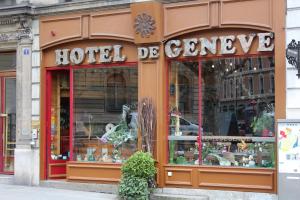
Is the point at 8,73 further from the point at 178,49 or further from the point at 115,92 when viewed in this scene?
the point at 178,49

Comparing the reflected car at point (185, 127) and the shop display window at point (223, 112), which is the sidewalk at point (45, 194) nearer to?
the shop display window at point (223, 112)

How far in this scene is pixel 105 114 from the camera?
47.1ft

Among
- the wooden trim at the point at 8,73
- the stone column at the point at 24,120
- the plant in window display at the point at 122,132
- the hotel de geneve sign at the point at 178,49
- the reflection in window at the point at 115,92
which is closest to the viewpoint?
the hotel de geneve sign at the point at 178,49

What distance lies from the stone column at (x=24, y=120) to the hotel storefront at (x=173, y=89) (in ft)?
1.27

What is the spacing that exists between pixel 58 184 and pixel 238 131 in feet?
16.3

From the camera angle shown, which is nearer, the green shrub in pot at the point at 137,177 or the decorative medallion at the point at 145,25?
the green shrub in pot at the point at 137,177

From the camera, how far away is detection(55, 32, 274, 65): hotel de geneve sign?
12086mm

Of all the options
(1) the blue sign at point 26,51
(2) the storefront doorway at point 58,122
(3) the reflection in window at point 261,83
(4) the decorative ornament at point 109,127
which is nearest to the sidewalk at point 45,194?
(2) the storefront doorway at point 58,122

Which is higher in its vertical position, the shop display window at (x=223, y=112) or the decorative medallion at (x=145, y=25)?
the decorative medallion at (x=145, y=25)

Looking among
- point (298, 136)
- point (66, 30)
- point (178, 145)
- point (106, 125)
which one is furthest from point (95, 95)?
point (298, 136)

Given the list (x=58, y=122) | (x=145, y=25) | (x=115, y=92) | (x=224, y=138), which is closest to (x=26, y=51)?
(x=58, y=122)

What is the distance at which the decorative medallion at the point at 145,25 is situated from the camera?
13.1 meters

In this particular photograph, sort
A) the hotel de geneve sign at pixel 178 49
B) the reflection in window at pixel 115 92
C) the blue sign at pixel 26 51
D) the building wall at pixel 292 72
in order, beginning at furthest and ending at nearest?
the blue sign at pixel 26 51
the reflection in window at pixel 115 92
the hotel de geneve sign at pixel 178 49
the building wall at pixel 292 72

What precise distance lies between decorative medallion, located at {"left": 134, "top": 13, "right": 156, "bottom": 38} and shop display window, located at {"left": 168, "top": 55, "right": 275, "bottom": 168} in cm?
91
